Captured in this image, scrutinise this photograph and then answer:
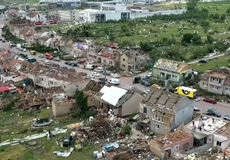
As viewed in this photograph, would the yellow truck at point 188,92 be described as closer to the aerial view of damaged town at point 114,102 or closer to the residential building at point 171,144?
the aerial view of damaged town at point 114,102

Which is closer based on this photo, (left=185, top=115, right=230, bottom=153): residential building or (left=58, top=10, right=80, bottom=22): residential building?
(left=185, top=115, right=230, bottom=153): residential building

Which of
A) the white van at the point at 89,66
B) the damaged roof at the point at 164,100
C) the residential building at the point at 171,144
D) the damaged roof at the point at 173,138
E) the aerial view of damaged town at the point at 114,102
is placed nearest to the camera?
the residential building at the point at 171,144

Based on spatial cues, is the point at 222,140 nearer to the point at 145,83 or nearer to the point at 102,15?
the point at 145,83

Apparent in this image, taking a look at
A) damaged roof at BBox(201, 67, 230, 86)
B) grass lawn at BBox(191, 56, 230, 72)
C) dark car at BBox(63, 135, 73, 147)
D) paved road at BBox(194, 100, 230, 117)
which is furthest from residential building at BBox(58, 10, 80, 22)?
dark car at BBox(63, 135, 73, 147)

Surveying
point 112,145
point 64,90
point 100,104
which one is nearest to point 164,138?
point 112,145

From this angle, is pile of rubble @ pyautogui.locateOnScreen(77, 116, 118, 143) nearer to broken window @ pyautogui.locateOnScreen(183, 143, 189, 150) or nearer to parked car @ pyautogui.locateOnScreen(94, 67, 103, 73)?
broken window @ pyautogui.locateOnScreen(183, 143, 189, 150)

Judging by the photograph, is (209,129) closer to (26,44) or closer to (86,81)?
(86,81)

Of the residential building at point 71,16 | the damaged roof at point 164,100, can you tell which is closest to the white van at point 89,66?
the damaged roof at point 164,100

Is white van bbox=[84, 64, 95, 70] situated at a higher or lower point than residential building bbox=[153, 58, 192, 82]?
lower
